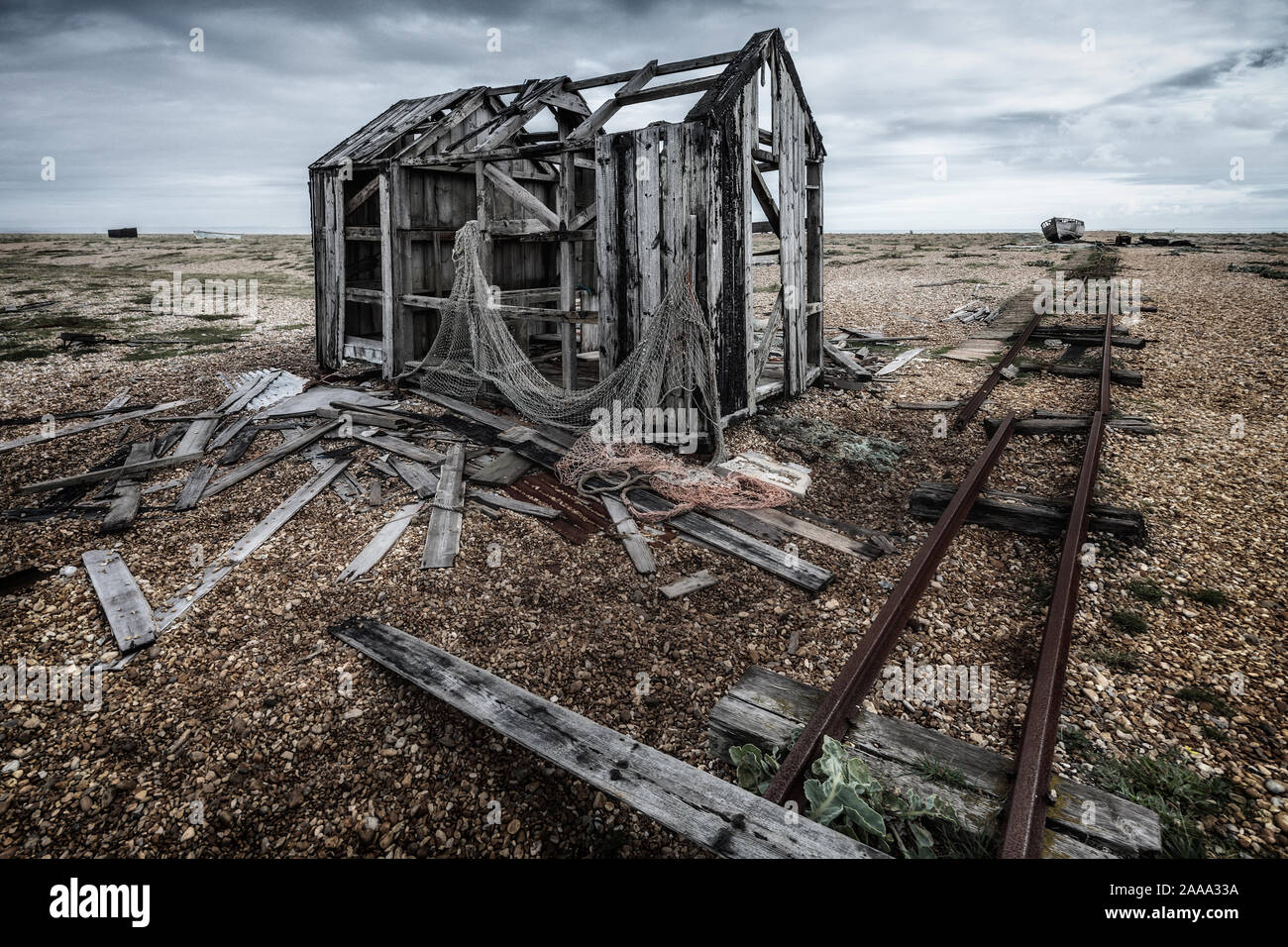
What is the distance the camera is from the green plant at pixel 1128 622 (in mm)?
4805

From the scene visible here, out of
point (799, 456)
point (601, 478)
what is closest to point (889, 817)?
point (601, 478)

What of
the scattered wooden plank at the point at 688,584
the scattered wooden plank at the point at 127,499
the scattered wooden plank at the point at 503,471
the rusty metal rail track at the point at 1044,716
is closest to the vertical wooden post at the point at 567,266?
the scattered wooden plank at the point at 503,471

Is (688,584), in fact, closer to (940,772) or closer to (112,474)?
(940,772)

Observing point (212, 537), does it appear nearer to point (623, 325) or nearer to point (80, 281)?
point (623, 325)

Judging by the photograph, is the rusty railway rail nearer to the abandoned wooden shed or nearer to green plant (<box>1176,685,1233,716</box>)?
green plant (<box>1176,685,1233,716</box>)

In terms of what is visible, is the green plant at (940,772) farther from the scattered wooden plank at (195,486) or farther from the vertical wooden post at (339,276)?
the vertical wooden post at (339,276)

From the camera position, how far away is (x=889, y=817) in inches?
127

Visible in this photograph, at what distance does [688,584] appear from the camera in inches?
225

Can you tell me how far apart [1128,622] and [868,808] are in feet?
9.97

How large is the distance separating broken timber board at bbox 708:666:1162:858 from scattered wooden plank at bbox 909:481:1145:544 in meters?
3.39

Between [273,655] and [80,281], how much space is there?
3472cm

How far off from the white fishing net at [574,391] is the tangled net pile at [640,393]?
0.01 m

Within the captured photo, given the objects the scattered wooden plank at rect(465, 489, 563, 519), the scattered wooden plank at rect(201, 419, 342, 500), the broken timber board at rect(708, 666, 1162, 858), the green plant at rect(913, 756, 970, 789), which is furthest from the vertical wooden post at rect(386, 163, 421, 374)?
the green plant at rect(913, 756, 970, 789)

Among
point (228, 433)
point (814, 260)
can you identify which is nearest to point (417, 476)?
point (228, 433)
